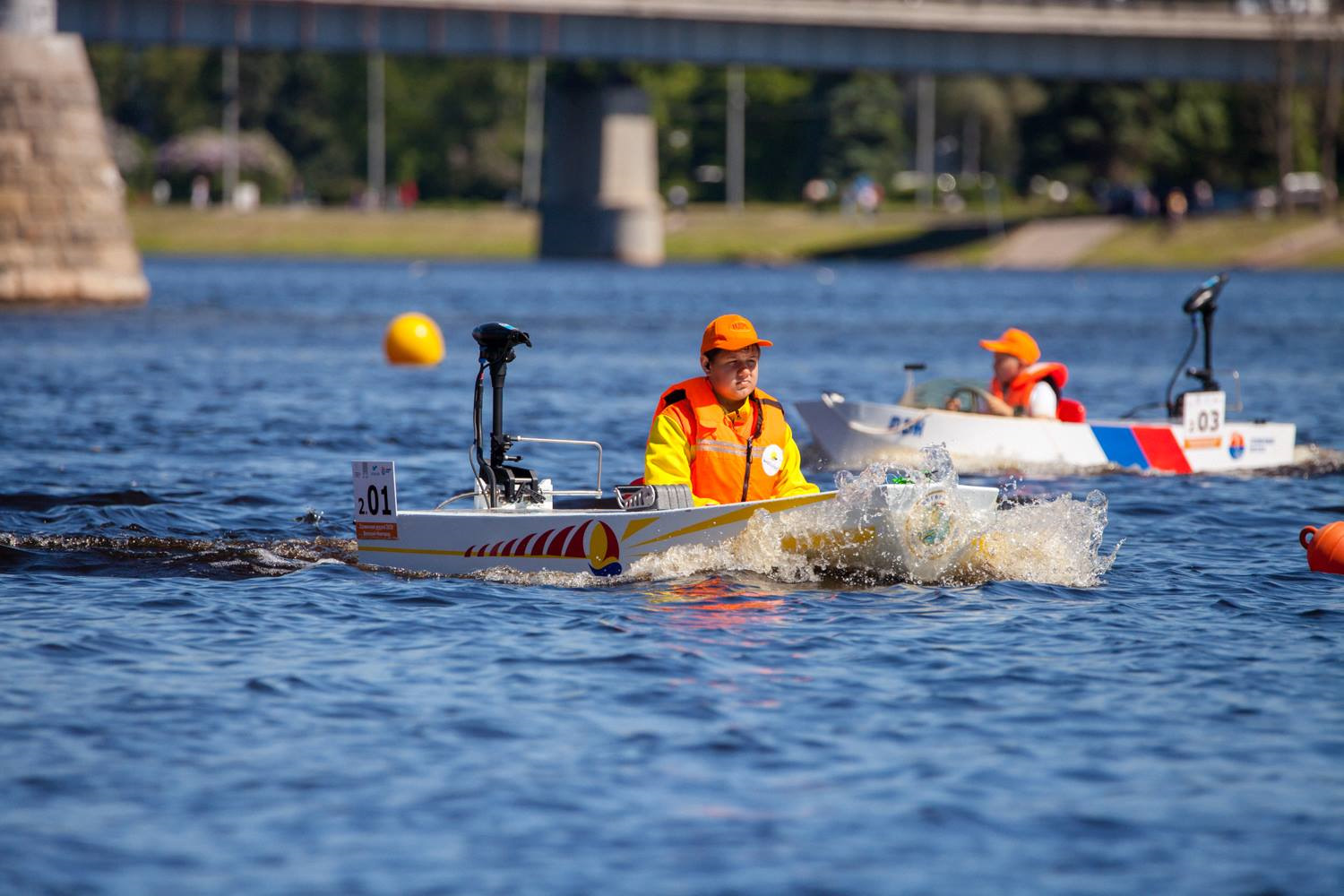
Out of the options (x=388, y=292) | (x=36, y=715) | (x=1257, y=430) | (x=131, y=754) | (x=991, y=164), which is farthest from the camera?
(x=991, y=164)

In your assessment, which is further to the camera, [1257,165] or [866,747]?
[1257,165]

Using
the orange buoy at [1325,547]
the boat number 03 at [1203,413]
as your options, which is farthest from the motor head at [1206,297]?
the orange buoy at [1325,547]

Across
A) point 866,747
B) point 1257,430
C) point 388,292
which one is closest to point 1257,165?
point 388,292

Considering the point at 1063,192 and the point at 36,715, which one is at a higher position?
the point at 1063,192

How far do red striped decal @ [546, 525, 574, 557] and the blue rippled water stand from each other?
0.94 feet

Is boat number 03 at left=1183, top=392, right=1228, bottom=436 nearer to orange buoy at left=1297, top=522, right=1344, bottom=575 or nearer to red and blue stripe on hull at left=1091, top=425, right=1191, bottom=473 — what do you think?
red and blue stripe on hull at left=1091, top=425, right=1191, bottom=473

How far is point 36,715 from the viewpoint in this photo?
8.95 metres

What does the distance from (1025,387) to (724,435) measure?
7.34 metres

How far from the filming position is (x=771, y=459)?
12.2 meters

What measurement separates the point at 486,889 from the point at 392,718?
7.18ft

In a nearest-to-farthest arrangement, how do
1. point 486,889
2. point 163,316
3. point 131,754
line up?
point 486,889, point 131,754, point 163,316

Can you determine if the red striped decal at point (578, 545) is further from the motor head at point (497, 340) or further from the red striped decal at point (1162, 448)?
the red striped decal at point (1162, 448)

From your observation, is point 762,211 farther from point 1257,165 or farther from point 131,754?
point 131,754

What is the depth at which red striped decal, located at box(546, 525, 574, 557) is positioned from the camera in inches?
469
